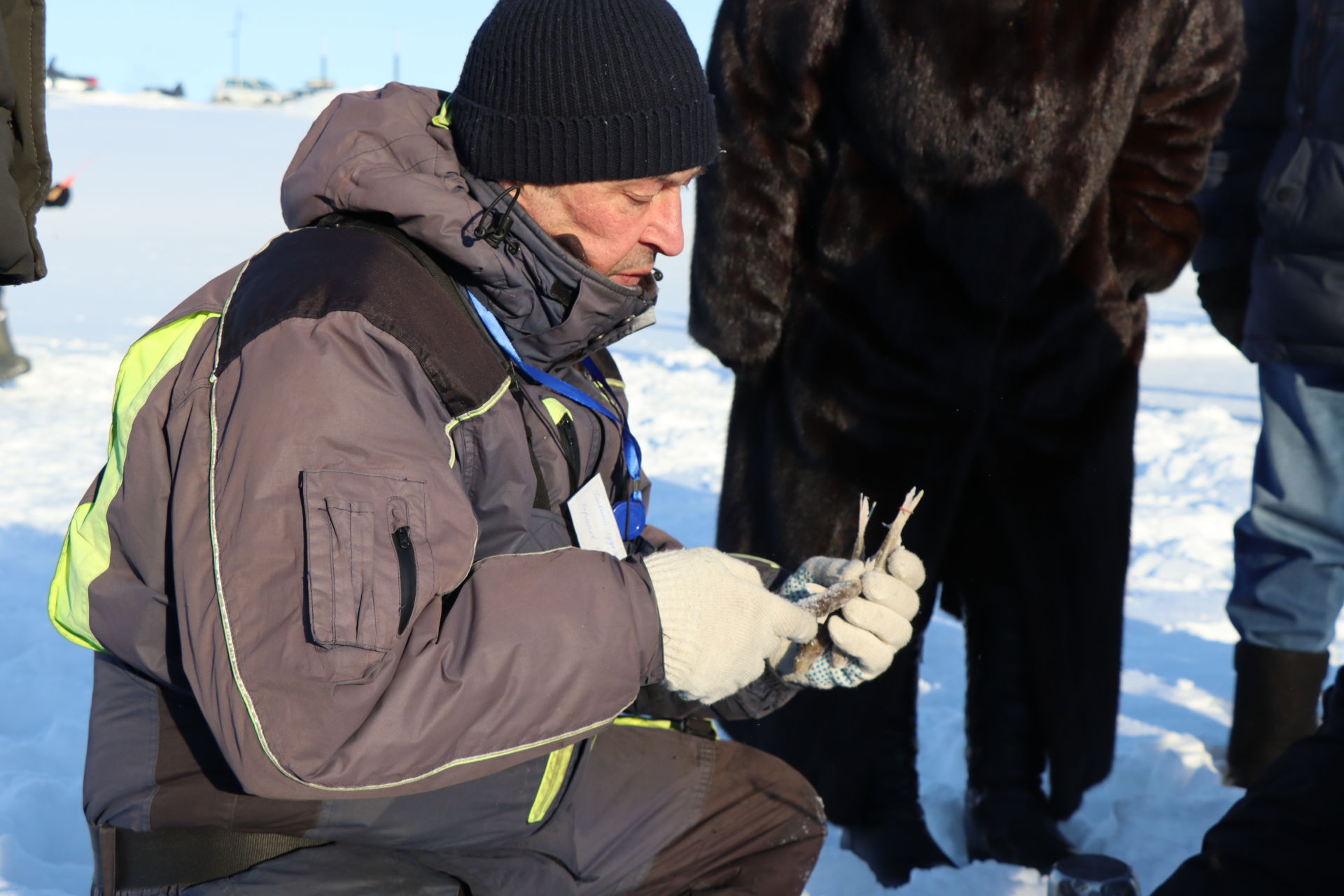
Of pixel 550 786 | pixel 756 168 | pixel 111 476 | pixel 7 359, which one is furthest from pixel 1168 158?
pixel 7 359

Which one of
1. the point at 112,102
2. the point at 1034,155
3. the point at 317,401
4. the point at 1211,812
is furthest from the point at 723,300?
the point at 112,102

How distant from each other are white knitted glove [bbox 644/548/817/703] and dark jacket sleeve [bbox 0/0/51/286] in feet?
3.38

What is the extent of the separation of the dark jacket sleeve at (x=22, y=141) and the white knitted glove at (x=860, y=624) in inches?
48.9

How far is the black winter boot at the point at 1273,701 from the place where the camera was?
2654mm

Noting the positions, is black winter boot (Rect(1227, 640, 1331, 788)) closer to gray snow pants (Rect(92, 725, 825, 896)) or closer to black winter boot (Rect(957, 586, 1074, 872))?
black winter boot (Rect(957, 586, 1074, 872))

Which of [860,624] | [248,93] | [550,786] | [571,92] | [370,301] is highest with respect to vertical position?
[571,92]

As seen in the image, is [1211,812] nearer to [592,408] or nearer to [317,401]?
[592,408]

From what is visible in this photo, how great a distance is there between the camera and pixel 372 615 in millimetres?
1245

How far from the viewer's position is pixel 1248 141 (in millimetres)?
2760

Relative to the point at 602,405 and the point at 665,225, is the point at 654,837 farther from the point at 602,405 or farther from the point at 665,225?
the point at 665,225

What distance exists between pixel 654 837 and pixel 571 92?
108 cm

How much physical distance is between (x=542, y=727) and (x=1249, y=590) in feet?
6.48

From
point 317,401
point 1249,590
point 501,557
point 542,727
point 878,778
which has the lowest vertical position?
point 878,778

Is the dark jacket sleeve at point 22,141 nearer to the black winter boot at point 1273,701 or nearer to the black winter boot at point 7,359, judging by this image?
the black winter boot at point 1273,701
